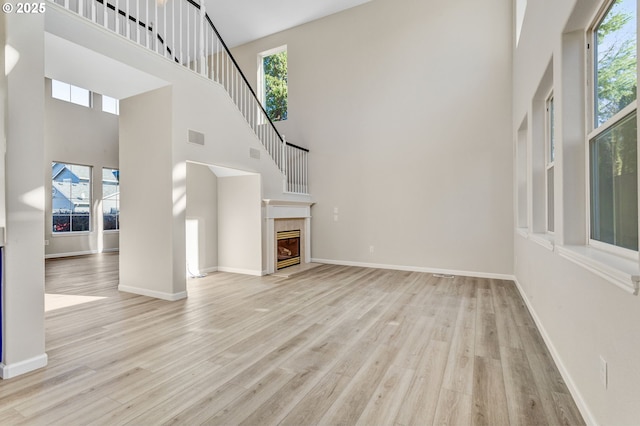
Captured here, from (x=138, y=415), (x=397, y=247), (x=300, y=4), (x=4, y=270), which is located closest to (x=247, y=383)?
(x=138, y=415)

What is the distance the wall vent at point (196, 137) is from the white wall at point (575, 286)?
12.1 feet

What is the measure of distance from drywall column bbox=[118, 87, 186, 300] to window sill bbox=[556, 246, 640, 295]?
375 cm

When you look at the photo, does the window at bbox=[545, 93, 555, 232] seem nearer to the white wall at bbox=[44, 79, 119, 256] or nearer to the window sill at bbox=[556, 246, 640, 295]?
the window sill at bbox=[556, 246, 640, 295]

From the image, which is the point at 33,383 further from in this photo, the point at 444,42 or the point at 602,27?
the point at 444,42

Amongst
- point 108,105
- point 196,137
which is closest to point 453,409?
point 196,137

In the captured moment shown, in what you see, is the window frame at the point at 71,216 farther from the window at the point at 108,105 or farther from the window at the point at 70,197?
the window at the point at 108,105

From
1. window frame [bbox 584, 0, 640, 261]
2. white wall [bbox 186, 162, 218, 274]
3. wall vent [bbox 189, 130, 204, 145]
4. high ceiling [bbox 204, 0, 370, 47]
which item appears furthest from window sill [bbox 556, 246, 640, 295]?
high ceiling [bbox 204, 0, 370, 47]

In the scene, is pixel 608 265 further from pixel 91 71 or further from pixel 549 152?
pixel 91 71

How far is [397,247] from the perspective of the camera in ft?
18.4

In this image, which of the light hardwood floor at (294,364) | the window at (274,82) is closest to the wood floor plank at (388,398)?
the light hardwood floor at (294,364)

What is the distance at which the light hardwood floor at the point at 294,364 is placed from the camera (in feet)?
5.46

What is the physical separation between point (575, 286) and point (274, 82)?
6889 mm

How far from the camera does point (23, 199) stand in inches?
82.4

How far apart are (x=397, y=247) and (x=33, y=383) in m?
4.84
